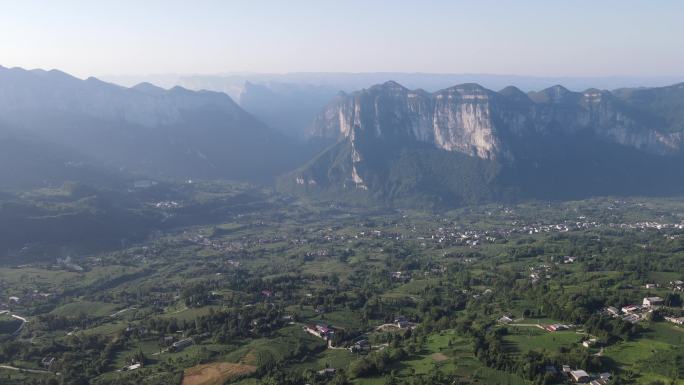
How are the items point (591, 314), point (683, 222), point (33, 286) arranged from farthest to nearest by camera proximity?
point (683, 222)
point (33, 286)
point (591, 314)

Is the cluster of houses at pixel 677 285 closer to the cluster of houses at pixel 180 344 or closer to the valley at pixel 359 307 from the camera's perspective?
the valley at pixel 359 307

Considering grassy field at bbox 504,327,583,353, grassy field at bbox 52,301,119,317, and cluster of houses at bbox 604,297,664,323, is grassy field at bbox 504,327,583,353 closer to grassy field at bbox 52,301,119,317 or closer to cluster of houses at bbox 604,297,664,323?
cluster of houses at bbox 604,297,664,323

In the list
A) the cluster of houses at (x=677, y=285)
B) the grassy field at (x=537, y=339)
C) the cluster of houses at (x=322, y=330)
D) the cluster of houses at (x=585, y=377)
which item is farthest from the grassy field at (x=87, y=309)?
the cluster of houses at (x=677, y=285)

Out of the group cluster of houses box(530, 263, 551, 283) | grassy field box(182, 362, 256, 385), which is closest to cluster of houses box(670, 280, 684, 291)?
cluster of houses box(530, 263, 551, 283)

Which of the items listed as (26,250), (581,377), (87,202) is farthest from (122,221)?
(581,377)

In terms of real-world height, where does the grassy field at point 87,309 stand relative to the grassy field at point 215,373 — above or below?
below

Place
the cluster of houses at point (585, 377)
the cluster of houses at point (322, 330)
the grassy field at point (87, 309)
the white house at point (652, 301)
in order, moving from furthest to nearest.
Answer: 1. the grassy field at point (87, 309)
2. the cluster of houses at point (322, 330)
3. the white house at point (652, 301)
4. the cluster of houses at point (585, 377)

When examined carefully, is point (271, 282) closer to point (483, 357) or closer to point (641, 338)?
point (483, 357)

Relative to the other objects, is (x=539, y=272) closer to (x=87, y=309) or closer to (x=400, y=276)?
(x=400, y=276)

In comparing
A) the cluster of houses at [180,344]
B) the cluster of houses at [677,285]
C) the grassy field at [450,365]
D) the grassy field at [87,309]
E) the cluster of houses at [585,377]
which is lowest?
the grassy field at [87,309]
